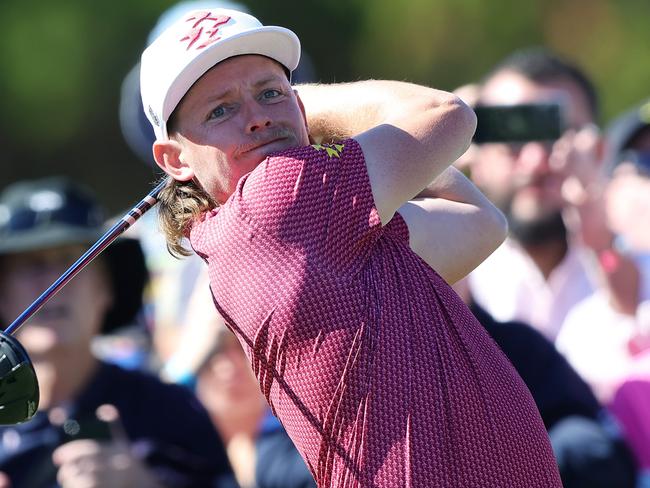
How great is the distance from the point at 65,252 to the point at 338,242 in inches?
111

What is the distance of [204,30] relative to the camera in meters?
3.16

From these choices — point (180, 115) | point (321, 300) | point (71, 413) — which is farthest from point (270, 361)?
point (71, 413)

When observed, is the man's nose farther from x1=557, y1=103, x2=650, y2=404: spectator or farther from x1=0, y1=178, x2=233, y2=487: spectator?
x1=557, y1=103, x2=650, y2=404: spectator

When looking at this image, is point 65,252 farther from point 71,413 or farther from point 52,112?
point 52,112

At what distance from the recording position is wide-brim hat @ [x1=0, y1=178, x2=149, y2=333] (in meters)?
5.59

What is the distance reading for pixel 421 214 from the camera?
3.50m

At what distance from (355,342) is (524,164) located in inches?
127

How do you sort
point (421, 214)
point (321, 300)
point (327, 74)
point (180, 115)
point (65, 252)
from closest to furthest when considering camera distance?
point (321, 300)
point (180, 115)
point (421, 214)
point (65, 252)
point (327, 74)

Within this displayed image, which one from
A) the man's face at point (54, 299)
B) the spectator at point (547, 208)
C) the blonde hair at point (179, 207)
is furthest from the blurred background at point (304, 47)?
the blonde hair at point (179, 207)

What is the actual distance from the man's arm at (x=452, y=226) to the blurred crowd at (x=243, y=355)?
1259mm

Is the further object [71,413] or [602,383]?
[602,383]

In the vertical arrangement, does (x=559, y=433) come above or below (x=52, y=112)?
above

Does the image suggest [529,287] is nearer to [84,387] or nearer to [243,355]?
[243,355]

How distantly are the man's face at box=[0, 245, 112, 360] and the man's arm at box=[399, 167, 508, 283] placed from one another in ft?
7.06
